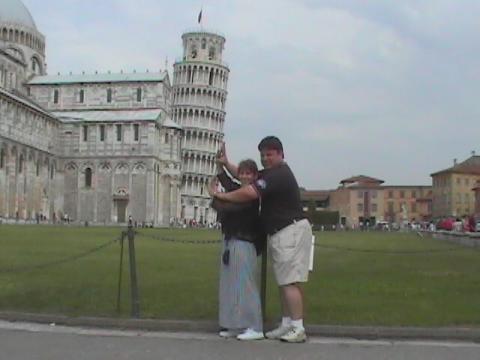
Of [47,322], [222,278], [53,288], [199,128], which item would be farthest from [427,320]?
[199,128]

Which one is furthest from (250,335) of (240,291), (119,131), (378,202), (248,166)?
(378,202)

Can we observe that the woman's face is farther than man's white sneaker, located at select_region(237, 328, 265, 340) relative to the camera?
Yes

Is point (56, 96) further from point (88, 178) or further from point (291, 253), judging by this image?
point (291, 253)

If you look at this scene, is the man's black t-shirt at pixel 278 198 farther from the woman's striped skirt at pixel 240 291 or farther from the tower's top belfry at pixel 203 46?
the tower's top belfry at pixel 203 46

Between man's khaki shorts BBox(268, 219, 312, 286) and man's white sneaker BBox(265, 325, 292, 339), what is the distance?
50 centimetres

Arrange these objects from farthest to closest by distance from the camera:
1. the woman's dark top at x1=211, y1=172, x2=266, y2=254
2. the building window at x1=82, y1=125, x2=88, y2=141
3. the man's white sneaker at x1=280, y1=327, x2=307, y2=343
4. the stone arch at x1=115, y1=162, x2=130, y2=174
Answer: the building window at x1=82, y1=125, x2=88, y2=141 < the stone arch at x1=115, y1=162, x2=130, y2=174 < the woman's dark top at x1=211, y1=172, x2=266, y2=254 < the man's white sneaker at x1=280, y1=327, x2=307, y2=343

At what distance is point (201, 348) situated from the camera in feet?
23.1

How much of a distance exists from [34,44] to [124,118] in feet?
57.7

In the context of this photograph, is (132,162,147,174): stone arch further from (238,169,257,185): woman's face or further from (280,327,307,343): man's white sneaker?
(280,327,307,343): man's white sneaker

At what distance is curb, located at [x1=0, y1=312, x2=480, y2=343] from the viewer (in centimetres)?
767

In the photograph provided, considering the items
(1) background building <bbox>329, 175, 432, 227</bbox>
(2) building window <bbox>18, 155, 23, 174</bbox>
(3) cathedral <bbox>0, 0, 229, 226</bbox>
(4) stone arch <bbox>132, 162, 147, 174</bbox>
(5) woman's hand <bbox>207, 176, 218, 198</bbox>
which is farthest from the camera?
(1) background building <bbox>329, 175, 432, 227</bbox>

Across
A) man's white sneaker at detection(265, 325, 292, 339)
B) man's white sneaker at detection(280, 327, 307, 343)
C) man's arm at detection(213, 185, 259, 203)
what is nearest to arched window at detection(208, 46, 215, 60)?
man's arm at detection(213, 185, 259, 203)

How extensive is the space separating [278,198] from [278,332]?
1.52 meters

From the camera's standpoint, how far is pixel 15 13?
291 ft
